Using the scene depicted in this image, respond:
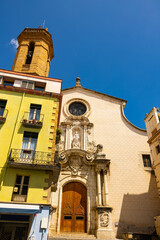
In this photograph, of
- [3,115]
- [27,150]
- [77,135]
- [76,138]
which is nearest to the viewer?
[27,150]

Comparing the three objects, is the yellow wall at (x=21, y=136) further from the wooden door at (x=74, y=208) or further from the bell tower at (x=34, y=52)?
the bell tower at (x=34, y=52)

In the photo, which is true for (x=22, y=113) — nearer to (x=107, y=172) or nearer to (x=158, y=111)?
(x=107, y=172)

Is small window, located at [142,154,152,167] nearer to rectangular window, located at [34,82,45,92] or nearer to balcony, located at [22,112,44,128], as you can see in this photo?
balcony, located at [22,112,44,128]

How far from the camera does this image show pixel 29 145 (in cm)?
1120

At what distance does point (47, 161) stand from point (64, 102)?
9.68 m

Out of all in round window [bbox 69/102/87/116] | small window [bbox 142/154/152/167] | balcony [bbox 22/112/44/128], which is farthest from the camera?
round window [bbox 69/102/87/116]

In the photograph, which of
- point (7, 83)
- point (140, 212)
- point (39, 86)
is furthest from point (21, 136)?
point (140, 212)

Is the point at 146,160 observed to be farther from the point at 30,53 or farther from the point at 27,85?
the point at 30,53

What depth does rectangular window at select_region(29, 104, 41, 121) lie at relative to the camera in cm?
1238

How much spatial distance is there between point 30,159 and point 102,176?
691 centimetres

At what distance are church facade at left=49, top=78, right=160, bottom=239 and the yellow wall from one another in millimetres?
4257

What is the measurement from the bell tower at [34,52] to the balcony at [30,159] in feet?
32.7

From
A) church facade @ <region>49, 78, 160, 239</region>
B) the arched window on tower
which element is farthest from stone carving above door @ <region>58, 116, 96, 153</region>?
the arched window on tower

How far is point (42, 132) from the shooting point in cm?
1173
